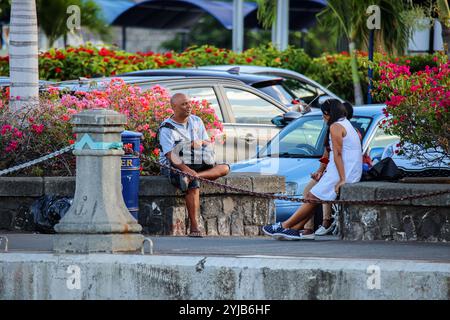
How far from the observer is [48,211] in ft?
36.6

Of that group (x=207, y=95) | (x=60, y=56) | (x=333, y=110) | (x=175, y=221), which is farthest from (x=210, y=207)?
(x=60, y=56)

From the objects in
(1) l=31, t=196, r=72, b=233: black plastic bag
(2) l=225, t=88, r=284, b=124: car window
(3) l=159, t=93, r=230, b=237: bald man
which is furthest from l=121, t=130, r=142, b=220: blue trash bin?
(2) l=225, t=88, r=284, b=124: car window

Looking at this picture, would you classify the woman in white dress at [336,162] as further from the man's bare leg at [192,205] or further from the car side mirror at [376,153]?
the car side mirror at [376,153]

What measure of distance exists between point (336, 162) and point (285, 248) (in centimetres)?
138

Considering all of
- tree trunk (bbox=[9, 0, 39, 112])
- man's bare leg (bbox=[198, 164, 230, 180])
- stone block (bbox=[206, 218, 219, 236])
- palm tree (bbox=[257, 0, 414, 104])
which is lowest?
stone block (bbox=[206, 218, 219, 236])

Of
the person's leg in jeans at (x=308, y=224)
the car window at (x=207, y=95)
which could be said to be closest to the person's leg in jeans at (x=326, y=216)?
the person's leg in jeans at (x=308, y=224)

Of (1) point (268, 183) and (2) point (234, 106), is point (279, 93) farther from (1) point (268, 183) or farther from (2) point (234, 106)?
(1) point (268, 183)

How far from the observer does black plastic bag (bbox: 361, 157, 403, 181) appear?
35.9 feet

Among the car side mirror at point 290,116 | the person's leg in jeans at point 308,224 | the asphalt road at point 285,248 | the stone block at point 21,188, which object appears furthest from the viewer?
the car side mirror at point 290,116

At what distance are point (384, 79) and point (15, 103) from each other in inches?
153

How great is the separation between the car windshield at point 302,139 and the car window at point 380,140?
0.43 feet

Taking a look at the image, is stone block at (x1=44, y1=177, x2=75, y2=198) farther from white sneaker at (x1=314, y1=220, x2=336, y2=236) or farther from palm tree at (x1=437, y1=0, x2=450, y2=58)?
palm tree at (x1=437, y1=0, x2=450, y2=58)

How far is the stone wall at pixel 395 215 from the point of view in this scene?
10.0 metres

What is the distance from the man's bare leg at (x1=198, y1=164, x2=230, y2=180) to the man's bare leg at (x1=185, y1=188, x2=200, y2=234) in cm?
16
